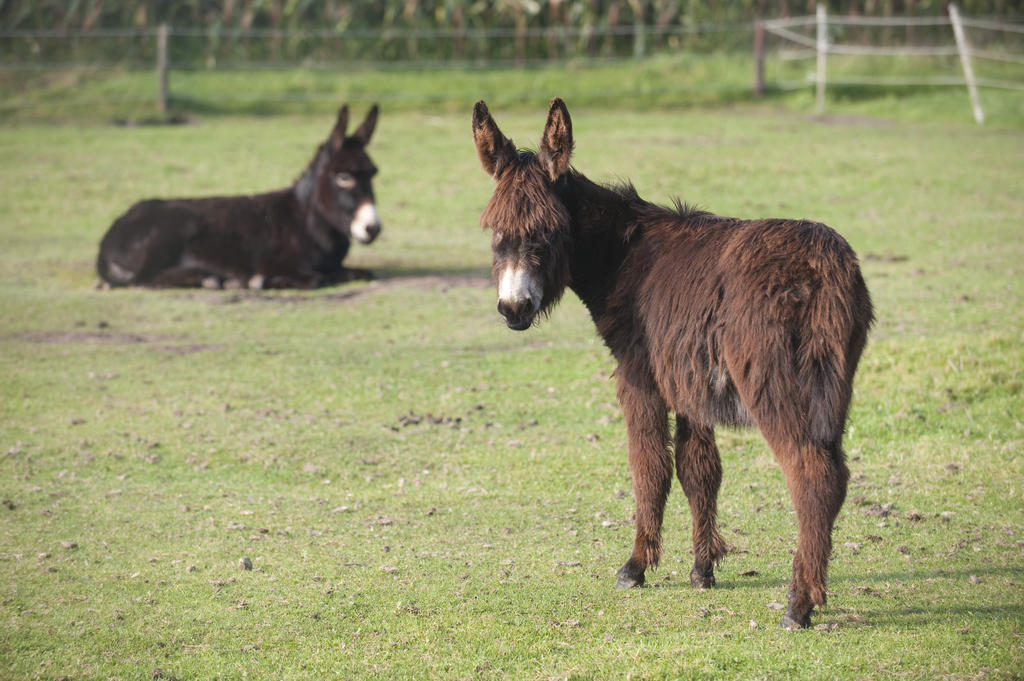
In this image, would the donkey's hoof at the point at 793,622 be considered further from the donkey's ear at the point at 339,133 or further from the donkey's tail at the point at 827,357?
the donkey's ear at the point at 339,133

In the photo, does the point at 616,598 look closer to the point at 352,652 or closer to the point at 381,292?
the point at 352,652

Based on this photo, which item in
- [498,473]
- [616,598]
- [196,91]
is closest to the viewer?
[616,598]

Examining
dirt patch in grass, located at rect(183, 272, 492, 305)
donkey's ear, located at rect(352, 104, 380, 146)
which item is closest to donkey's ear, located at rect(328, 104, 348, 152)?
donkey's ear, located at rect(352, 104, 380, 146)

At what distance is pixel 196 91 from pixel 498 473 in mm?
21742

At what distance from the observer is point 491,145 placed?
5598mm

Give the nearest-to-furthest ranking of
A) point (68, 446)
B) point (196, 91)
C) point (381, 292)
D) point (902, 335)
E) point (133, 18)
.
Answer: point (68, 446) < point (902, 335) < point (381, 292) < point (196, 91) < point (133, 18)

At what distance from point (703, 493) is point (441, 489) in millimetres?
2387

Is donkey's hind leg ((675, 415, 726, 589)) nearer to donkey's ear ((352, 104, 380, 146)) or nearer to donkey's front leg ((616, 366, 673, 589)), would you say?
donkey's front leg ((616, 366, 673, 589))

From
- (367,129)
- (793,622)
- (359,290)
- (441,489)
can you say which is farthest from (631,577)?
(367,129)

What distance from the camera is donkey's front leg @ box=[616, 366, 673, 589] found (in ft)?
18.5

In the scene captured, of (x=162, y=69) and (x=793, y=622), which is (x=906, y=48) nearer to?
(x=162, y=69)

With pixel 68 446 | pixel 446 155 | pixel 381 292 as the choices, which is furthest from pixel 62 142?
pixel 68 446

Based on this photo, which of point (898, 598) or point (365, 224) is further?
point (365, 224)

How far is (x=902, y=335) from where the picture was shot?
35.5 ft
